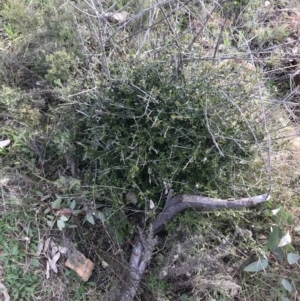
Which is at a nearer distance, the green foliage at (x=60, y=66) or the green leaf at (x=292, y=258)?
the green leaf at (x=292, y=258)

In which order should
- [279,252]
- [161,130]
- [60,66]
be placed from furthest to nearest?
[60,66] < [279,252] < [161,130]

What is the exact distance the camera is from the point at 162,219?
2000 millimetres

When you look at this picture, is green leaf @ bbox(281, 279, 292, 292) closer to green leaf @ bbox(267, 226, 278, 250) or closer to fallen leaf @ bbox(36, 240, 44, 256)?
green leaf @ bbox(267, 226, 278, 250)

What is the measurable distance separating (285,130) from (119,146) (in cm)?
110

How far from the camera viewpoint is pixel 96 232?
81.5 inches

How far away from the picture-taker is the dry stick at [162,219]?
1.86 m

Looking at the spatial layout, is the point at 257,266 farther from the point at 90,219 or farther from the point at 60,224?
the point at 60,224

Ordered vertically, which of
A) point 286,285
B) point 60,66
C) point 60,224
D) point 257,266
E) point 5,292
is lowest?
point 286,285

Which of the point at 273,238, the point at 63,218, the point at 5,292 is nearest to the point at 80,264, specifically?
the point at 63,218

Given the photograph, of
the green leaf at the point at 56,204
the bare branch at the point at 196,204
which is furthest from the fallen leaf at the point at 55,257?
the bare branch at the point at 196,204

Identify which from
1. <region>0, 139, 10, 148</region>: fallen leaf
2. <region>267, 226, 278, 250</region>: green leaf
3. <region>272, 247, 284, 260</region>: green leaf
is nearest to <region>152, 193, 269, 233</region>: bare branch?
<region>267, 226, 278, 250</region>: green leaf

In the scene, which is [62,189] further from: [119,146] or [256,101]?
[256,101]

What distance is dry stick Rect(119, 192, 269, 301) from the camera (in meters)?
1.86

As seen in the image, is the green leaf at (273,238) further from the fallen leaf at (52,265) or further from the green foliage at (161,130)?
the fallen leaf at (52,265)
